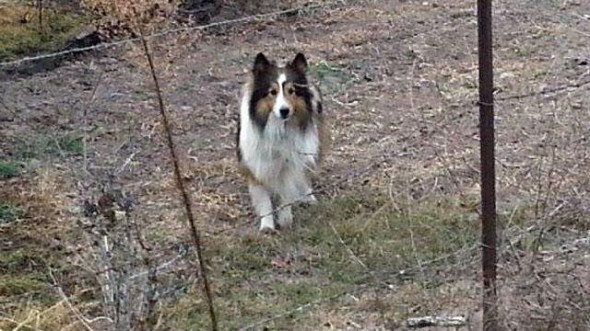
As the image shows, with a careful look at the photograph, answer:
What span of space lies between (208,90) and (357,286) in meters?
Result: 4.25

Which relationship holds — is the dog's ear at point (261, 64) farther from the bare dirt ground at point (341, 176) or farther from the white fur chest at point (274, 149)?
the bare dirt ground at point (341, 176)

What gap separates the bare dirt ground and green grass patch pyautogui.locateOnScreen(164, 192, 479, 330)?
1 centimetres

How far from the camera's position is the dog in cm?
711

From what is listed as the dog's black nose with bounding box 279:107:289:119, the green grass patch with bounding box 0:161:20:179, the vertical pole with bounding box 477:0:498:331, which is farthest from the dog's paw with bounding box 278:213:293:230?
the vertical pole with bounding box 477:0:498:331

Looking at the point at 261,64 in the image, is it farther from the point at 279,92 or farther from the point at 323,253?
the point at 323,253

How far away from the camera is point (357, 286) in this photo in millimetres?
5715

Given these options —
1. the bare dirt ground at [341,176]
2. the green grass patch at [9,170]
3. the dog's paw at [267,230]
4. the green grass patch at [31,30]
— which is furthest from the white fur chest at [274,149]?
the green grass patch at [31,30]

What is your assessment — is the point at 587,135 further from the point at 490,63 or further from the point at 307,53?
the point at 307,53

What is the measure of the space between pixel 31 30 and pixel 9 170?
3.32m

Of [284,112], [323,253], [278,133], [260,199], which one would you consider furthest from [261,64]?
[323,253]

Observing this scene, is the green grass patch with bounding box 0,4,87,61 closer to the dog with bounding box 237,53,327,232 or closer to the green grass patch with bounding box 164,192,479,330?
the dog with bounding box 237,53,327,232

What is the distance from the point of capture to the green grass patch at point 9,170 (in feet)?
25.2

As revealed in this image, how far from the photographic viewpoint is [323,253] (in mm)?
6297

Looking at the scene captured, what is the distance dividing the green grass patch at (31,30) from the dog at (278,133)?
3.56 meters
